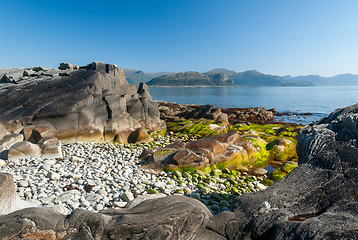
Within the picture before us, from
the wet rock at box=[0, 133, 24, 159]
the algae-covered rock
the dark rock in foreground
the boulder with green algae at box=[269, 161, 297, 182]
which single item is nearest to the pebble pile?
the boulder with green algae at box=[269, 161, 297, 182]

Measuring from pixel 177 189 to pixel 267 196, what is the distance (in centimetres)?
349

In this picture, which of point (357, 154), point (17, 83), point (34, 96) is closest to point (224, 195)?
point (357, 154)

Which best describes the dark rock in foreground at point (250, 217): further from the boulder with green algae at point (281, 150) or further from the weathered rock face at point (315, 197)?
the boulder with green algae at point (281, 150)

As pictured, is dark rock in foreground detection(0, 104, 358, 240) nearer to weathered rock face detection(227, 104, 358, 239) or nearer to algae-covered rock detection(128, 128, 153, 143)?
weathered rock face detection(227, 104, 358, 239)

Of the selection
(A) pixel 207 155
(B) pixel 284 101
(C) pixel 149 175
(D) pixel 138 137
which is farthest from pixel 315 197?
(B) pixel 284 101

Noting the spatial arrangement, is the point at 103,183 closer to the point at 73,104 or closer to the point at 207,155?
the point at 207,155

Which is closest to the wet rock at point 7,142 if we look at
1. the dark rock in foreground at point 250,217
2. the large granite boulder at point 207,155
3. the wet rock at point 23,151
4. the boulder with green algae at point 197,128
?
the wet rock at point 23,151

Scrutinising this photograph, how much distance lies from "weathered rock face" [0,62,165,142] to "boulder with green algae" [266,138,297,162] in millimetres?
9517

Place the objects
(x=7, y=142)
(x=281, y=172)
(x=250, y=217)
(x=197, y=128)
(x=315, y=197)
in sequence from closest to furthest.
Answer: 1. (x=250, y=217)
2. (x=315, y=197)
3. (x=281, y=172)
4. (x=7, y=142)
5. (x=197, y=128)

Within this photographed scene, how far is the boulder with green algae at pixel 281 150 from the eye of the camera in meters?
12.6

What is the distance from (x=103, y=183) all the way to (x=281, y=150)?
10739 millimetres

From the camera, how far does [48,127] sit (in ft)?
39.2

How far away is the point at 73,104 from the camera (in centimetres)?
1294

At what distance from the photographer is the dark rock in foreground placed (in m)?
3.20
